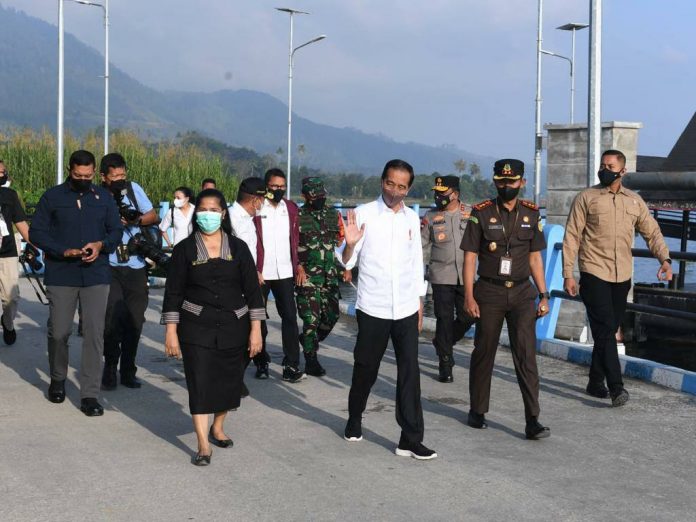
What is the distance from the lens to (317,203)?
9242 millimetres

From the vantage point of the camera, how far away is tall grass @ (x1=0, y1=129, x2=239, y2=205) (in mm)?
34219

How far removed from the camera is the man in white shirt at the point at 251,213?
905 cm

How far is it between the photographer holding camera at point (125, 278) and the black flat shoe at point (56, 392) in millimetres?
599

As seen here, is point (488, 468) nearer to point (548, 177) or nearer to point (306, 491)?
point (306, 491)

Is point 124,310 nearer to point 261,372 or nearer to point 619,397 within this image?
point 261,372

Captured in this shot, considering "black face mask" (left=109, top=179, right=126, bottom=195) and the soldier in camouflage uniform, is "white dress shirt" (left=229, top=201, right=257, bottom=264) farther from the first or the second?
"black face mask" (left=109, top=179, right=126, bottom=195)

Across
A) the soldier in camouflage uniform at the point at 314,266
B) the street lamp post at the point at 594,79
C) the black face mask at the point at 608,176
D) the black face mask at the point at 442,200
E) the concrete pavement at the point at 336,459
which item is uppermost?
the street lamp post at the point at 594,79

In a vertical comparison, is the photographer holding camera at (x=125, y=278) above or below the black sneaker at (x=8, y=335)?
above

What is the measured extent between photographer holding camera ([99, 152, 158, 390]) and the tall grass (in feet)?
79.0

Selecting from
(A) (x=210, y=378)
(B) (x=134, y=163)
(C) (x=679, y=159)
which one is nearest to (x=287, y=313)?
(A) (x=210, y=378)

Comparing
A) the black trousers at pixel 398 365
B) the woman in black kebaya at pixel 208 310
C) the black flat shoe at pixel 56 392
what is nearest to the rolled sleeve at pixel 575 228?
the black trousers at pixel 398 365

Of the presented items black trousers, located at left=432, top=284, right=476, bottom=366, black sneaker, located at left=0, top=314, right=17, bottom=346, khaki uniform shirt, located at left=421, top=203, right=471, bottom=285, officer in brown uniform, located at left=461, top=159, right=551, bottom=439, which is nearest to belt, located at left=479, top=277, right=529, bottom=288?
officer in brown uniform, located at left=461, top=159, right=551, bottom=439

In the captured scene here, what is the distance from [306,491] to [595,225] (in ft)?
12.2

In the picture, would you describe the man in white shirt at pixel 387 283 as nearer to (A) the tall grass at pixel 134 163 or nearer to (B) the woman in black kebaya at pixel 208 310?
(B) the woman in black kebaya at pixel 208 310
